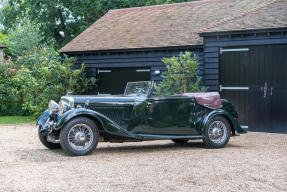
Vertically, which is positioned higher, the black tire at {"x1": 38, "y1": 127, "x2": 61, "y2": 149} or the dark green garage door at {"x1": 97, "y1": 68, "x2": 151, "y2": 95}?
the dark green garage door at {"x1": 97, "y1": 68, "x2": 151, "y2": 95}

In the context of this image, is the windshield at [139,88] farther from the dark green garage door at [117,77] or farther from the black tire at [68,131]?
the dark green garage door at [117,77]

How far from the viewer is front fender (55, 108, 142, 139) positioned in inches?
287

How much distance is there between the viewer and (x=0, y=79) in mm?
18719

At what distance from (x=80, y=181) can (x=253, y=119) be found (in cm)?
737

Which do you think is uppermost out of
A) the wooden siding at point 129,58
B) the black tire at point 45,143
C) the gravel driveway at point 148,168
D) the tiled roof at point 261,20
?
the tiled roof at point 261,20

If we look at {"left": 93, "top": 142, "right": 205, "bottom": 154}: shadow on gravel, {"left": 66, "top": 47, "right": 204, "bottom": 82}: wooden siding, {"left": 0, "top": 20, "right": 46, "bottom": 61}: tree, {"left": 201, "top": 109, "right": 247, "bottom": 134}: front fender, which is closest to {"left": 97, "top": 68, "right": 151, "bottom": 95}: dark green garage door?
{"left": 66, "top": 47, "right": 204, "bottom": 82}: wooden siding

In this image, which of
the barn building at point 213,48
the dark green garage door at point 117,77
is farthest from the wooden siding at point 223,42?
the dark green garage door at point 117,77

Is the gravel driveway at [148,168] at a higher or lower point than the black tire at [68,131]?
lower

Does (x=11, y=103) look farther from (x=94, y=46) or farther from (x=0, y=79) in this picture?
(x=94, y=46)

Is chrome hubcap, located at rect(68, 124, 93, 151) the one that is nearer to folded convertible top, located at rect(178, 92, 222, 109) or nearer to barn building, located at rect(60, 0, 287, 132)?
folded convertible top, located at rect(178, 92, 222, 109)

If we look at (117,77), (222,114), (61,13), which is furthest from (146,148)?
(61,13)

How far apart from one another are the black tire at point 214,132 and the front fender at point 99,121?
4.94 feet

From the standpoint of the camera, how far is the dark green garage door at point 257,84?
11.3 metres

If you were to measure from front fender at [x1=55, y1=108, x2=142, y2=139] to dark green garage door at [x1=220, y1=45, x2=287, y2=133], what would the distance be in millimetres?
4917
